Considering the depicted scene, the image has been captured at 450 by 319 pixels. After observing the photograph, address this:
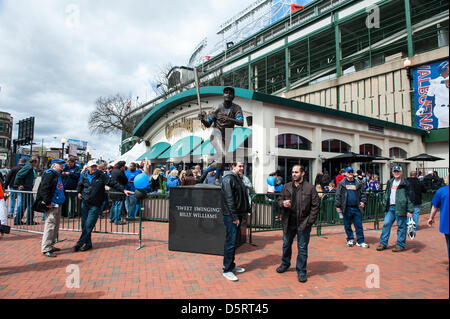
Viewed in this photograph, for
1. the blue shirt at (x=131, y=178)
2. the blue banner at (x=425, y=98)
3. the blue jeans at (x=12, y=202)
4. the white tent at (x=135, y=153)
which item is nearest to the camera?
the blue jeans at (x=12, y=202)

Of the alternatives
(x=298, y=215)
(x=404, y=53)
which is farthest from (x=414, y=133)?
(x=298, y=215)

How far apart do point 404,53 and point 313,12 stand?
11.1 metres

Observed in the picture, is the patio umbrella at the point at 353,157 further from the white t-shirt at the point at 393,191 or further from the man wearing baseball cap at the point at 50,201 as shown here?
the man wearing baseball cap at the point at 50,201

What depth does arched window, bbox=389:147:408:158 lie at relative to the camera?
69.1 feet

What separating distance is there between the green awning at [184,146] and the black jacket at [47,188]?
10.8 meters

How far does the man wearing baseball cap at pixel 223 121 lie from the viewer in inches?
248

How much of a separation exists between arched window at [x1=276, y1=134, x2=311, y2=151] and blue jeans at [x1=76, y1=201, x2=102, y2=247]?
9.93 metres

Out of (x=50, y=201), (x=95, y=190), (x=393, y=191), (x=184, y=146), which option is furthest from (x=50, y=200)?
(x=184, y=146)

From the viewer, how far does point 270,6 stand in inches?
1464

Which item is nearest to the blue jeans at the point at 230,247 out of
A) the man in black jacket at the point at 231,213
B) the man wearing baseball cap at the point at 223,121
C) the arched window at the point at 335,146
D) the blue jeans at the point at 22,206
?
the man in black jacket at the point at 231,213

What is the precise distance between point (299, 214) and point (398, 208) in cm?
312

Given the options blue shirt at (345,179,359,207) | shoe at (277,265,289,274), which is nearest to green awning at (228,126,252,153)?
blue shirt at (345,179,359,207)

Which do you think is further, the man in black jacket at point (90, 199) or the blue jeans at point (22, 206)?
the blue jeans at point (22, 206)
